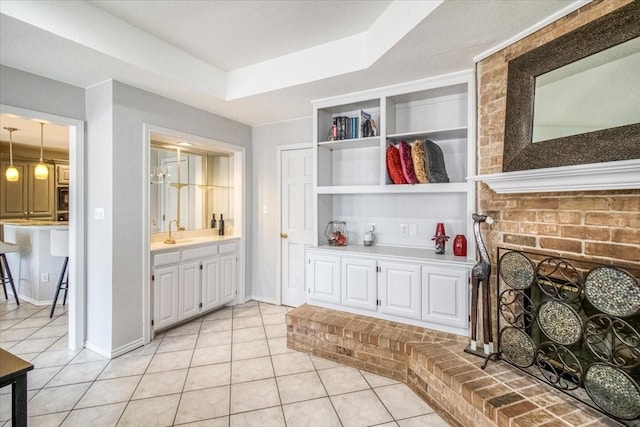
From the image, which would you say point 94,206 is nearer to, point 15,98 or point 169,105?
point 15,98

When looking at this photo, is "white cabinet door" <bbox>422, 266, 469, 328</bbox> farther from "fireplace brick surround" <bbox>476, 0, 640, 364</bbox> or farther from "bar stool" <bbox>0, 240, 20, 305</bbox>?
"bar stool" <bbox>0, 240, 20, 305</bbox>

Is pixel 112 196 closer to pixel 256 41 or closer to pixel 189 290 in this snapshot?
pixel 189 290

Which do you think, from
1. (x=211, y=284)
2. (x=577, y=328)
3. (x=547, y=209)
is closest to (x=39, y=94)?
(x=211, y=284)

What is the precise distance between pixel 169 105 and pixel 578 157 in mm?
3357

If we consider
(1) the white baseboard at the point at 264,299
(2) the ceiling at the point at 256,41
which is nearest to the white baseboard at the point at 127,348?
(1) the white baseboard at the point at 264,299

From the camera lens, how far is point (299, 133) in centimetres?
399

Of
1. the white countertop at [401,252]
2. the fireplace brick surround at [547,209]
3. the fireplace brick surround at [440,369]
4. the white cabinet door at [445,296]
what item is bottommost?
the fireplace brick surround at [440,369]

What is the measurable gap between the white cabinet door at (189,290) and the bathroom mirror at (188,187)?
2.06 feet

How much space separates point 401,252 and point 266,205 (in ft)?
6.66

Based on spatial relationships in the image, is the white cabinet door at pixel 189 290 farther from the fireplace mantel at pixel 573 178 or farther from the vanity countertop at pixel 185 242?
the fireplace mantel at pixel 573 178

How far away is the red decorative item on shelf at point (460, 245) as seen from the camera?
2.71 m

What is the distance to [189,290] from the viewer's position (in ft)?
11.7

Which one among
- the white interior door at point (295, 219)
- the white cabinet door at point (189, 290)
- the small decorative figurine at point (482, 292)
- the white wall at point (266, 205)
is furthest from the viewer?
the white wall at point (266, 205)

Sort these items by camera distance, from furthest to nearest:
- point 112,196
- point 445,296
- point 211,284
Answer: point 211,284 → point 112,196 → point 445,296
